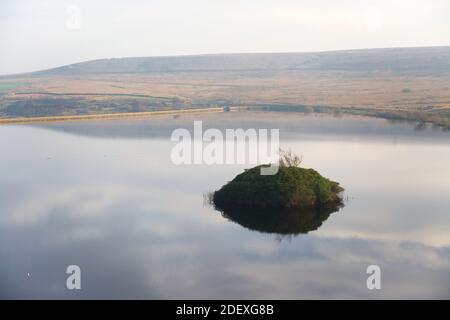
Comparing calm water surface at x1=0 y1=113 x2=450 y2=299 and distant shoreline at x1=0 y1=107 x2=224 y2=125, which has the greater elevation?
distant shoreline at x1=0 y1=107 x2=224 y2=125

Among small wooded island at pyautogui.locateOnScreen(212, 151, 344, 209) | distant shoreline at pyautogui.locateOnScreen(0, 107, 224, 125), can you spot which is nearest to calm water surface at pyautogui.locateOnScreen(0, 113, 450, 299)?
small wooded island at pyautogui.locateOnScreen(212, 151, 344, 209)

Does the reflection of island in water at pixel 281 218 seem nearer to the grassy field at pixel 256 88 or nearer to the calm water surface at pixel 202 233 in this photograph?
the calm water surface at pixel 202 233

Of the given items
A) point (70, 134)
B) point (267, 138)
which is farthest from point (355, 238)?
point (70, 134)

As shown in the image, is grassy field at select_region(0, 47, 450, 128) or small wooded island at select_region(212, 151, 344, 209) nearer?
small wooded island at select_region(212, 151, 344, 209)

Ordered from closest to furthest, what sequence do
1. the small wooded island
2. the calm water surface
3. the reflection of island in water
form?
the calm water surface
the reflection of island in water
the small wooded island

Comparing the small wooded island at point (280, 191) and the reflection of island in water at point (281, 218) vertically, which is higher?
the small wooded island at point (280, 191)

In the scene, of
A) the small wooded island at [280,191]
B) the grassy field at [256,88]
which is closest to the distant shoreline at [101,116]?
the grassy field at [256,88]

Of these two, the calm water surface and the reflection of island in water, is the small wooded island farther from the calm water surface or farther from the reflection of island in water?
the calm water surface

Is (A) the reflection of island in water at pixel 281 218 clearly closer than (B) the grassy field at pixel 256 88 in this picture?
Yes
